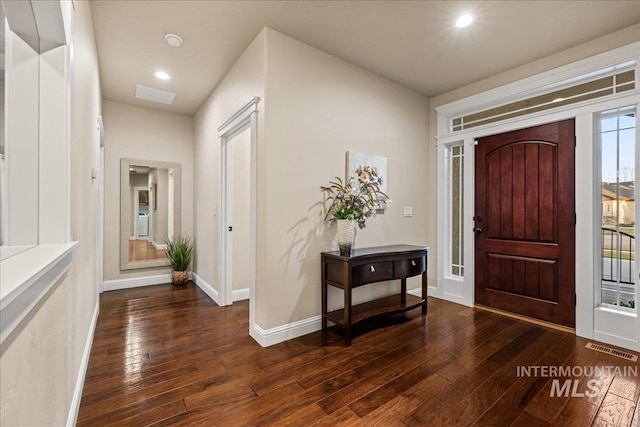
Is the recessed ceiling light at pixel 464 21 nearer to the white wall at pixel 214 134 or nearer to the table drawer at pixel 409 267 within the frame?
the white wall at pixel 214 134

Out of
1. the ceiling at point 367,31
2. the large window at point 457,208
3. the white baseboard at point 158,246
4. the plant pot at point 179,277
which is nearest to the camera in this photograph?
the ceiling at point 367,31

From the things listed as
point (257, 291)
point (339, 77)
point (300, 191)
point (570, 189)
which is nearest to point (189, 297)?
point (257, 291)

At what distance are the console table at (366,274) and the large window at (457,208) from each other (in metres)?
0.85

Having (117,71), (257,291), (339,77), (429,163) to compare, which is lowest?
(257,291)

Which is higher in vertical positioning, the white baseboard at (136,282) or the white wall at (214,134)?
the white wall at (214,134)

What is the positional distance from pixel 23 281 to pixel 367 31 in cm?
287

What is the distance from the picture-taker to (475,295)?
11.7 ft

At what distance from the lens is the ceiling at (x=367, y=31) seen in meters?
2.32

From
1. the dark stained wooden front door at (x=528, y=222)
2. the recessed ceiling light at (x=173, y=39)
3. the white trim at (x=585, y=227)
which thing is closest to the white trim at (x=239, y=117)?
the recessed ceiling light at (x=173, y=39)

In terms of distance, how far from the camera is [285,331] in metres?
2.62

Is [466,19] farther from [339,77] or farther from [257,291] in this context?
[257,291]

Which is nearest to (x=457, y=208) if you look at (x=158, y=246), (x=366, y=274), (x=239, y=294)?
(x=366, y=274)

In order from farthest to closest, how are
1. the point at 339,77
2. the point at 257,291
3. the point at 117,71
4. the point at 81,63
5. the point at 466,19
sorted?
the point at 117,71 < the point at 339,77 < the point at 257,291 < the point at 466,19 < the point at 81,63

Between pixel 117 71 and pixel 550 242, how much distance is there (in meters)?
5.09
